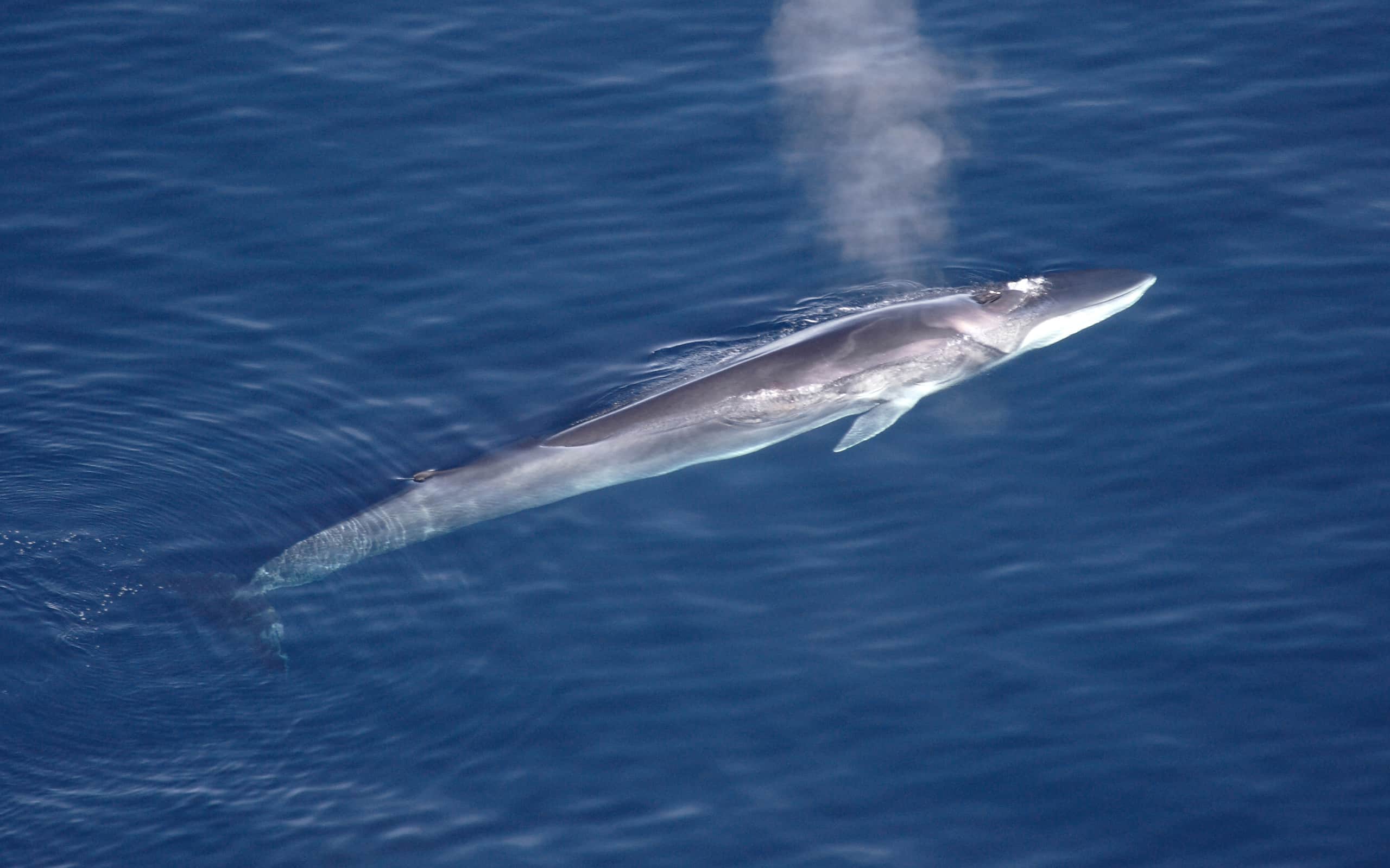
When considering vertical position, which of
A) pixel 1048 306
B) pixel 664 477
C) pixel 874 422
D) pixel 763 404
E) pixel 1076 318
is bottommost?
pixel 664 477

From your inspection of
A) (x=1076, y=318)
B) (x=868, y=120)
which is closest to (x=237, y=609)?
(x=1076, y=318)

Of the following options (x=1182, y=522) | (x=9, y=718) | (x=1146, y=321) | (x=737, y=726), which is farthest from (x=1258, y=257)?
(x=9, y=718)

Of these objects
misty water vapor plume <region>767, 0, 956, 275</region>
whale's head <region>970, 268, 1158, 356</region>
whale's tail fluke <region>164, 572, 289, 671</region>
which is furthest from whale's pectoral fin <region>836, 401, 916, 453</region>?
whale's tail fluke <region>164, 572, 289, 671</region>

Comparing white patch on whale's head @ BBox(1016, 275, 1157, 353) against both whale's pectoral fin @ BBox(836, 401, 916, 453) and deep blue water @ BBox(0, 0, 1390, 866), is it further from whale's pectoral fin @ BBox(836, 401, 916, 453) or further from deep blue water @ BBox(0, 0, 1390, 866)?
whale's pectoral fin @ BBox(836, 401, 916, 453)

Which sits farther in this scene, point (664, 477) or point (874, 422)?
point (874, 422)

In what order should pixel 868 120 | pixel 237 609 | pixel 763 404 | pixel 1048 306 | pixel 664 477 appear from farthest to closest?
pixel 868 120 < pixel 1048 306 < pixel 763 404 < pixel 664 477 < pixel 237 609

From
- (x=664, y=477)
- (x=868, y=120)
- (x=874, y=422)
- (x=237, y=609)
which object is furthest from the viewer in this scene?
(x=868, y=120)

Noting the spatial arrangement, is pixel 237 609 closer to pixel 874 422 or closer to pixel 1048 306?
pixel 874 422
